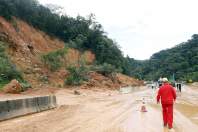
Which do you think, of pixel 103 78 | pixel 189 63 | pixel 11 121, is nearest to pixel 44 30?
pixel 103 78

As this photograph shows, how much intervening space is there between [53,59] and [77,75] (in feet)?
12.2

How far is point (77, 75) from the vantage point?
5847 centimetres

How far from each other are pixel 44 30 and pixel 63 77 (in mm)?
17406

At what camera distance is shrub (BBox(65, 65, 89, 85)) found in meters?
56.5

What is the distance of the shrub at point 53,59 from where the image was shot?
57.2 m

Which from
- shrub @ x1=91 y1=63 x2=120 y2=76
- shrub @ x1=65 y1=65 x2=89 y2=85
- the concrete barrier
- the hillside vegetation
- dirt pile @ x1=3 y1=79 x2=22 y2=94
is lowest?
the concrete barrier

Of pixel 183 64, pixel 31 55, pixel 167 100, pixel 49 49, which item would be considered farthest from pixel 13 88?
pixel 183 64

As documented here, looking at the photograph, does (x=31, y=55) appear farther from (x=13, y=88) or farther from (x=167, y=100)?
(x=167, y=100)

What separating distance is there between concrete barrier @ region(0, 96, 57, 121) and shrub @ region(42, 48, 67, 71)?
30243 mm

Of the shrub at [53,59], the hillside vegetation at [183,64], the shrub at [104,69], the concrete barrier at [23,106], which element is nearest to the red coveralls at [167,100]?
the concrete barrier at [23,106]

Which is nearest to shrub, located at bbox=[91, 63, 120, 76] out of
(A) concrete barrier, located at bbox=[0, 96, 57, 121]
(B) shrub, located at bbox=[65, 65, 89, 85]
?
(B) shrub, located at bbox=[65, 65, 89, 85]

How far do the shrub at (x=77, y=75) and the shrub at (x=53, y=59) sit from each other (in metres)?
1.98

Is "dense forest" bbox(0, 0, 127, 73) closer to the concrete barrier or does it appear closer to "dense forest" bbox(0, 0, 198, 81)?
"dense forest" bbox(0, 0, 198, 81)

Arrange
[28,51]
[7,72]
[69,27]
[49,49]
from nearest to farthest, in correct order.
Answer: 1. [7,72]
2. [28,51]
3. [49,49]
4. [69,27]
